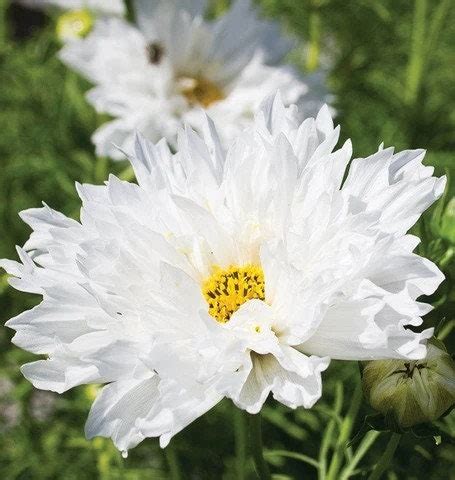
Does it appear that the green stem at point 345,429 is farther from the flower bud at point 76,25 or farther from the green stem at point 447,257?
the flower bud at point 76,25

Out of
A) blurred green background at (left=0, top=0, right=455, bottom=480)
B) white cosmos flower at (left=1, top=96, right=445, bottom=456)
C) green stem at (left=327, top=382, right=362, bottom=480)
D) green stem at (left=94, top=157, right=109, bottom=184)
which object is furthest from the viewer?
green stem at (left=94, top=157, right=109, bottom=184)

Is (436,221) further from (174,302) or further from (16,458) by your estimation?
(16,458)

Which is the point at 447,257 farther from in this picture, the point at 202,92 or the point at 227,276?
the point at 202,92

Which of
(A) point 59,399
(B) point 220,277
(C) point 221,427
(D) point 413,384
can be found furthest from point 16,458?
(D) point 413,384

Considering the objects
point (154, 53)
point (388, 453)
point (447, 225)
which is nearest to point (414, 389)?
point (388, 453)

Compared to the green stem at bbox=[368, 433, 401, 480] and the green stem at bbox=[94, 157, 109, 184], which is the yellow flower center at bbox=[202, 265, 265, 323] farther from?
the green stem at bbox=[94, 157, 109, 184]

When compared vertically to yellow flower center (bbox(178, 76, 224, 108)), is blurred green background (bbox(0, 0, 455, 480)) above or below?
below

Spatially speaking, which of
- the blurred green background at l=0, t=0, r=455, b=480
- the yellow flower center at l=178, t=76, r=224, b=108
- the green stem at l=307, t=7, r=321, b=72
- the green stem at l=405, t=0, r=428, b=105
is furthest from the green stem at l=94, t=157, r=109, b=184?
the green stem at l=405, t=0, r=428, b=105

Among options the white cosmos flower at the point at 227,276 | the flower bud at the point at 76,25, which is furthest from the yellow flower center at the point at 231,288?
the flower bud at the point at 76,25
